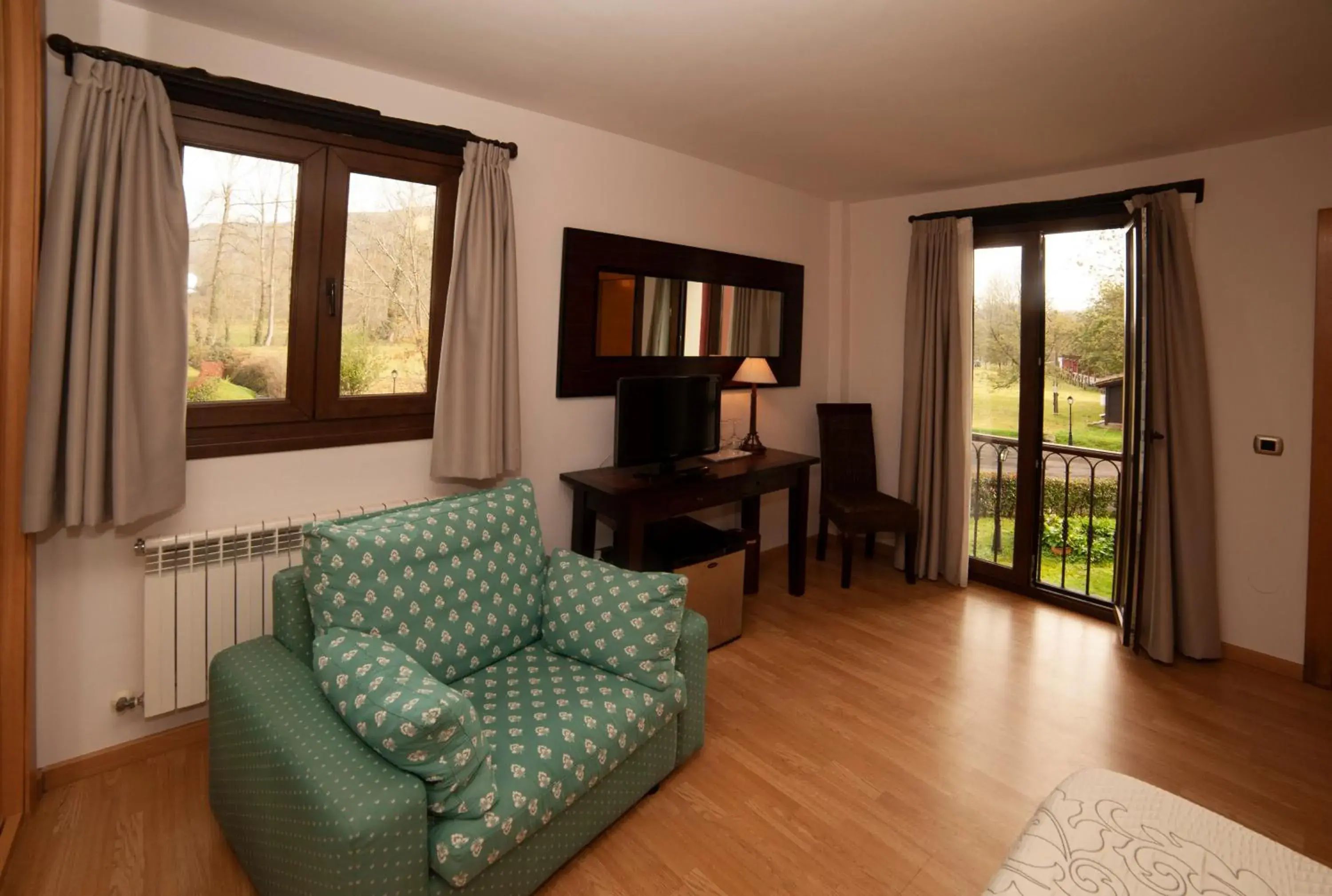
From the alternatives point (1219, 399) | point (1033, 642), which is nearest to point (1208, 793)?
point (1033, 642)

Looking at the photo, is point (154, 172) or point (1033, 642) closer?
point (154, 172)

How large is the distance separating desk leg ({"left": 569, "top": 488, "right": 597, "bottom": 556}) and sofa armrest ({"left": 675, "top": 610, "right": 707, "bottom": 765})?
0.96 m

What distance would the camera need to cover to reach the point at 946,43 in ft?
7.22

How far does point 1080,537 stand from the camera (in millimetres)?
3850

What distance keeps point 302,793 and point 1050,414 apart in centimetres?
400

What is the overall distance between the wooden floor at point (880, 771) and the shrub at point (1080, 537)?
49cm

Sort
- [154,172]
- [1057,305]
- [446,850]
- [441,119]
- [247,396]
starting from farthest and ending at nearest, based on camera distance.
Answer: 1. [1057,305]
2. [441,119]
3. [247,396]
4. [154,172]
5. [446,850]

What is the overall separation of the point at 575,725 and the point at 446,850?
430 mm

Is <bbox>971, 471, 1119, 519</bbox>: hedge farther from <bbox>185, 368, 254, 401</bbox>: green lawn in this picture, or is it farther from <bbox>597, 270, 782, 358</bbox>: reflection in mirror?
<bbox>185, 368, 254, 401</bbox>: green lawn

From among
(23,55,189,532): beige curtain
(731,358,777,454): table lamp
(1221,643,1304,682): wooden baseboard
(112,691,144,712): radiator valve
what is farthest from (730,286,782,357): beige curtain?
(112,691,144,712): radiator valve

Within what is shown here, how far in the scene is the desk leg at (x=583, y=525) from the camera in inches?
122

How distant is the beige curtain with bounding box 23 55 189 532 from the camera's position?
1868mm

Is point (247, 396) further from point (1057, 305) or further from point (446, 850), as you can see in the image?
point (1057, 305)

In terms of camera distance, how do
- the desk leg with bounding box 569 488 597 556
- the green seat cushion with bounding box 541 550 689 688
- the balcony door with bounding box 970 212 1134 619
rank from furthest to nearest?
1. the balcony door with bounding box 970 212 1134 619
2. the desk leg with bounding box 569 488 597 556
3. the green seat cushion with bounding box 541 550 689 688
